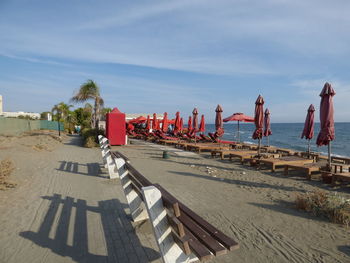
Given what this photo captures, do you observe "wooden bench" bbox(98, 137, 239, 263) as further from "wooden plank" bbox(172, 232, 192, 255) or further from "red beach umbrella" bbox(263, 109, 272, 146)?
"red beach umbrella" bbox(263, 109, 272, 146)

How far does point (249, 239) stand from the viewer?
3.33 m

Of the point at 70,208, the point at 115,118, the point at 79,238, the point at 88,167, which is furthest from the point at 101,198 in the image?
the point at 115,118

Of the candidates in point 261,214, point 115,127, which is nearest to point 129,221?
point 261,214

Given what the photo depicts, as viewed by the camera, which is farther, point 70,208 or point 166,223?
point 70,208

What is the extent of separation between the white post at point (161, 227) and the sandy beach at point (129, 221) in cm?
69

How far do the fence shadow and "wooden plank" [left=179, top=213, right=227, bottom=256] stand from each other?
1115mm

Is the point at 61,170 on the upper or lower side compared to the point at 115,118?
lower

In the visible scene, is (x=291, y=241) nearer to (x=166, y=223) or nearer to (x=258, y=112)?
(x=166, y=223)

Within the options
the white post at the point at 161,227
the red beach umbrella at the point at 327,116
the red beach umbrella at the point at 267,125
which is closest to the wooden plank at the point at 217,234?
the white post at the point at 161,227

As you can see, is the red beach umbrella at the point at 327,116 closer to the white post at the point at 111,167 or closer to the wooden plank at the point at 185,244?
the white post at the point at 111,167

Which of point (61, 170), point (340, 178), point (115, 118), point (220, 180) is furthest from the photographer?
point (115, 118)

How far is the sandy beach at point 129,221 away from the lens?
2926 millimetres

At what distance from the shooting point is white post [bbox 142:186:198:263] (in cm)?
219

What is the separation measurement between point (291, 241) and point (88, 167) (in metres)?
6.61
